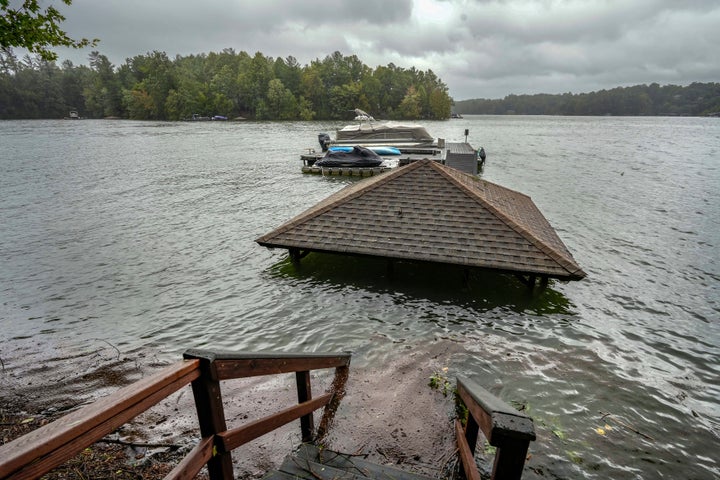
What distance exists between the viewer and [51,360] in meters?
8.87

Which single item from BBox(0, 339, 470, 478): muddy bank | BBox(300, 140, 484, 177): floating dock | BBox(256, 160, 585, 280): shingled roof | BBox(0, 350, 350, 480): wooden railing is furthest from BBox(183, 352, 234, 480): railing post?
BBox(300, 140, 484, 177): floating dock

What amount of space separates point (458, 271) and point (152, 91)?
15552cm

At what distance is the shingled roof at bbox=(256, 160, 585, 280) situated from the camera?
34.1 ft

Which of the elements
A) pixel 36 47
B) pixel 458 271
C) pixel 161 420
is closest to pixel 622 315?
pixel 458 271

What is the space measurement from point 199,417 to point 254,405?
5009 millimetres

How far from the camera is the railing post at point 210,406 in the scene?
256 centimetres

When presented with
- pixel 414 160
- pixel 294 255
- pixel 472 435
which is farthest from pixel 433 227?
pixel 414 160

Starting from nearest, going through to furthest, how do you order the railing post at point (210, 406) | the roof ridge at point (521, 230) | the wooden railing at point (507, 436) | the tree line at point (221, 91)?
1. the wooden railing at point (507, 436)
2. the railing post at point (210, 406)
3. the roof ridge at point (521, 230)
4. the tree line at point (221, 91)

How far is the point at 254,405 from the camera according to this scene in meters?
7.20

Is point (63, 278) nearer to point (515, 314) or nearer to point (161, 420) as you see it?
point (161, 420)

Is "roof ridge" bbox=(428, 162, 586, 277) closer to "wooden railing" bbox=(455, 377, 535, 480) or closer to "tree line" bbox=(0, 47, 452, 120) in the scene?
"wooden railing" bbox=(455, 377, 535, 480)

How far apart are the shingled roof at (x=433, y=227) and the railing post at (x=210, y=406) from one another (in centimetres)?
847

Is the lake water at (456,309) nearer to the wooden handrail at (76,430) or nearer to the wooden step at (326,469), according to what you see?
the wooden step at (326,469)

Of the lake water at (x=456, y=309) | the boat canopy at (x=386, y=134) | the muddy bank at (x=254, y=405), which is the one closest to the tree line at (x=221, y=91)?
the boat canopy at (x=386, y=134)
